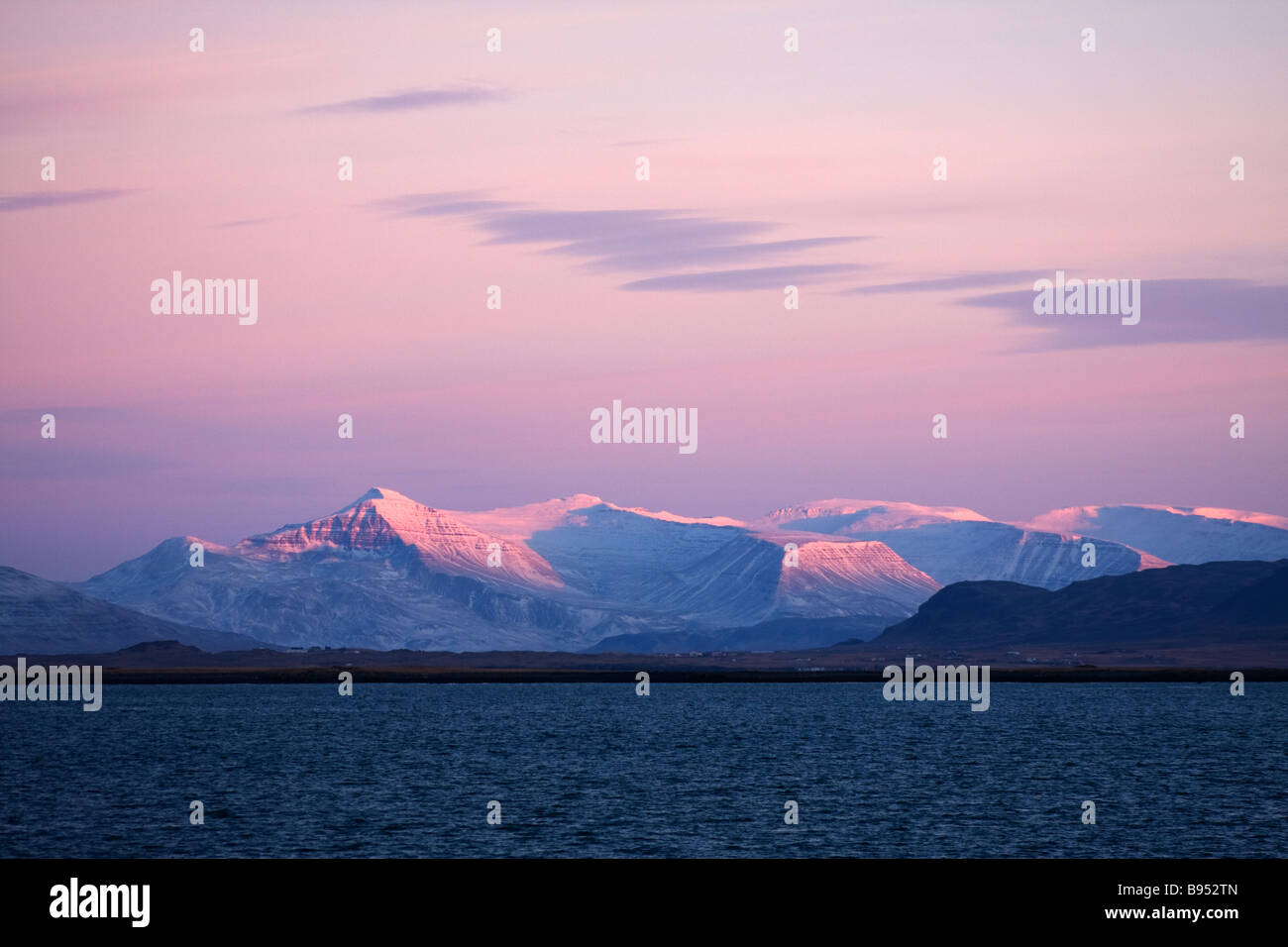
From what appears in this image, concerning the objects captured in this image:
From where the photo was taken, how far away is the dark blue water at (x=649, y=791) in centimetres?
6944

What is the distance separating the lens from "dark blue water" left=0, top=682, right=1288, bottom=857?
69.4m

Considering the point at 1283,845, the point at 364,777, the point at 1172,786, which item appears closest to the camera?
the point at 1283,845

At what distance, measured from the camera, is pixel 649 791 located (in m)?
92.6
